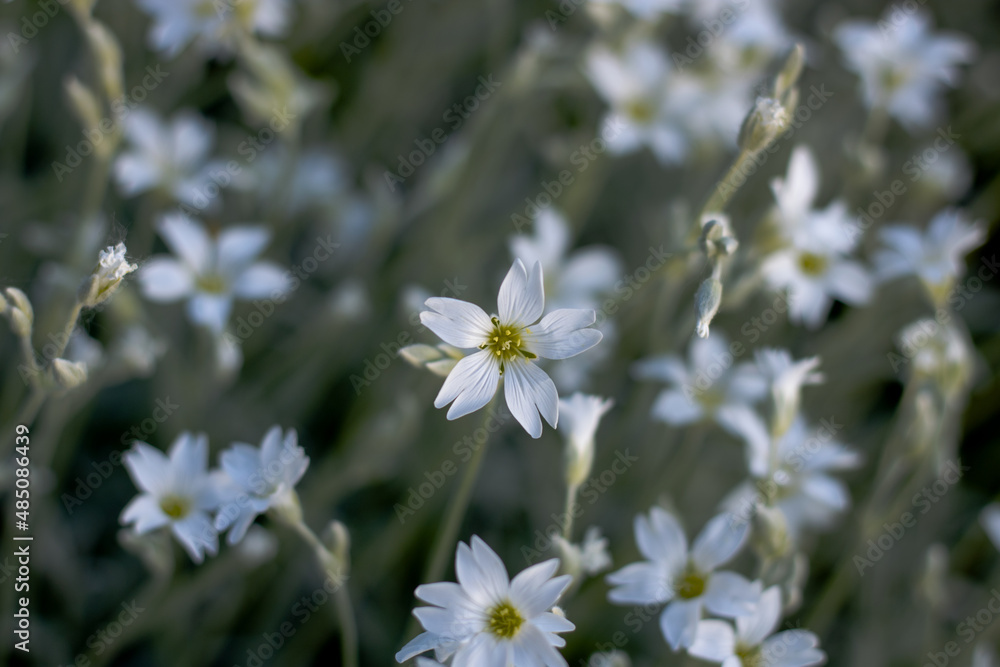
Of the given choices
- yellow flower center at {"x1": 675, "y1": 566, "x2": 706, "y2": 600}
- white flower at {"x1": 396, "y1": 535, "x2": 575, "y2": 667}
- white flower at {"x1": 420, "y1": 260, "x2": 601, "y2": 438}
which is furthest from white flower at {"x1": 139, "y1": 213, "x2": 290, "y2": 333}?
yellow flower center at {"x1": 675, "y1": 566, "x2": 706, "y2": 600}

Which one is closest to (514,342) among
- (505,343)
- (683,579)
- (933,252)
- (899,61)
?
(505,343)

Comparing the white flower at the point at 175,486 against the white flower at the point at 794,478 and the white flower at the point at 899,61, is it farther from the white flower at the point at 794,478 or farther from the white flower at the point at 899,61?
the white flower at the point at 899,61

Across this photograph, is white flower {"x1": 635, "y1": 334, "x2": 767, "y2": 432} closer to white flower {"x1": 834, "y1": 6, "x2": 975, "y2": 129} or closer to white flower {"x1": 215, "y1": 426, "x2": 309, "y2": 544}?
white flower {"x1": 215, "y1": 426, "x2": 309, "y2": 544}

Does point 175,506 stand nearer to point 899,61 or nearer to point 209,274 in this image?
point 209,274

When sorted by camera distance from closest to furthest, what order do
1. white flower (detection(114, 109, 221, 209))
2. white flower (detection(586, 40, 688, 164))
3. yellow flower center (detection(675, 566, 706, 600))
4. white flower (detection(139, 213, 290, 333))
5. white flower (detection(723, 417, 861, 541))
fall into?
yellow flower center (detection(675, 566, 706, 600)) < white flower (detection(723, 417, 861, 541)) < white flower (detection(139, 213, 290, 333)) < white flower (detection(114, 109, 221, 209)) < white flower (detection(586, 40, 688, 164))

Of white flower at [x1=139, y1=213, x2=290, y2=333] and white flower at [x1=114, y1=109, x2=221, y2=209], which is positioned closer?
white flower at [x1=139, y1=213, x2=290, y2=333]

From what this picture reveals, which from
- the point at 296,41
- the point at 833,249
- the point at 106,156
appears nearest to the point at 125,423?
the point at 106,156

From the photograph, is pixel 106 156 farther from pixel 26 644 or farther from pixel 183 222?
pixel 26 644
